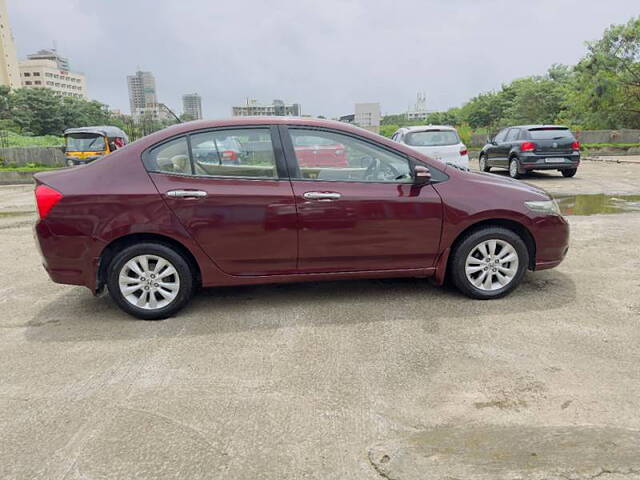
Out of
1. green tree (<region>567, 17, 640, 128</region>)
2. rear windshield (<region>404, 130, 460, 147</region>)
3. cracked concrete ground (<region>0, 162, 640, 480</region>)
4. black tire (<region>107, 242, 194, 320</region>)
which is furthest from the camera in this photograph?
green tree (<region>567, 17, 640, 128</region>)

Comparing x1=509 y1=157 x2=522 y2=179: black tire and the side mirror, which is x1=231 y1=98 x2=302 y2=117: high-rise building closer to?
the side mirror

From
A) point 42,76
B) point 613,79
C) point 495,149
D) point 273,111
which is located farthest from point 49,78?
point 495,149

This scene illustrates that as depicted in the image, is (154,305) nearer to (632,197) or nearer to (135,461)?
(135,461)

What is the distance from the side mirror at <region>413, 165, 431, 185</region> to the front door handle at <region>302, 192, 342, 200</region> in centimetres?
67

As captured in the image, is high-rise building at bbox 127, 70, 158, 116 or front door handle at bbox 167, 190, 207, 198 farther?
high-rise building at bbox 127, 70, 158, 116

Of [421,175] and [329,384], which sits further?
[421,175]

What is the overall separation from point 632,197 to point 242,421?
10113 mm

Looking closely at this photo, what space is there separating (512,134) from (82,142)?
15660 mm

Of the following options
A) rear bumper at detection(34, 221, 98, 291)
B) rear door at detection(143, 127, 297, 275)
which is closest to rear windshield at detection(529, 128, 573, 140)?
rear door at detection(143, 127, 297, 275)

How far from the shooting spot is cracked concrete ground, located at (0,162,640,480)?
2.26 m

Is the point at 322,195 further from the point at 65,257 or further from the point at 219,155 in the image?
the point at 65,257

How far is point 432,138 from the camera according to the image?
10.6 meters

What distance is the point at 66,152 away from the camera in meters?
18.6

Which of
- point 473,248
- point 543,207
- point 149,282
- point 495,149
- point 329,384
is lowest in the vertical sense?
point 329,384
